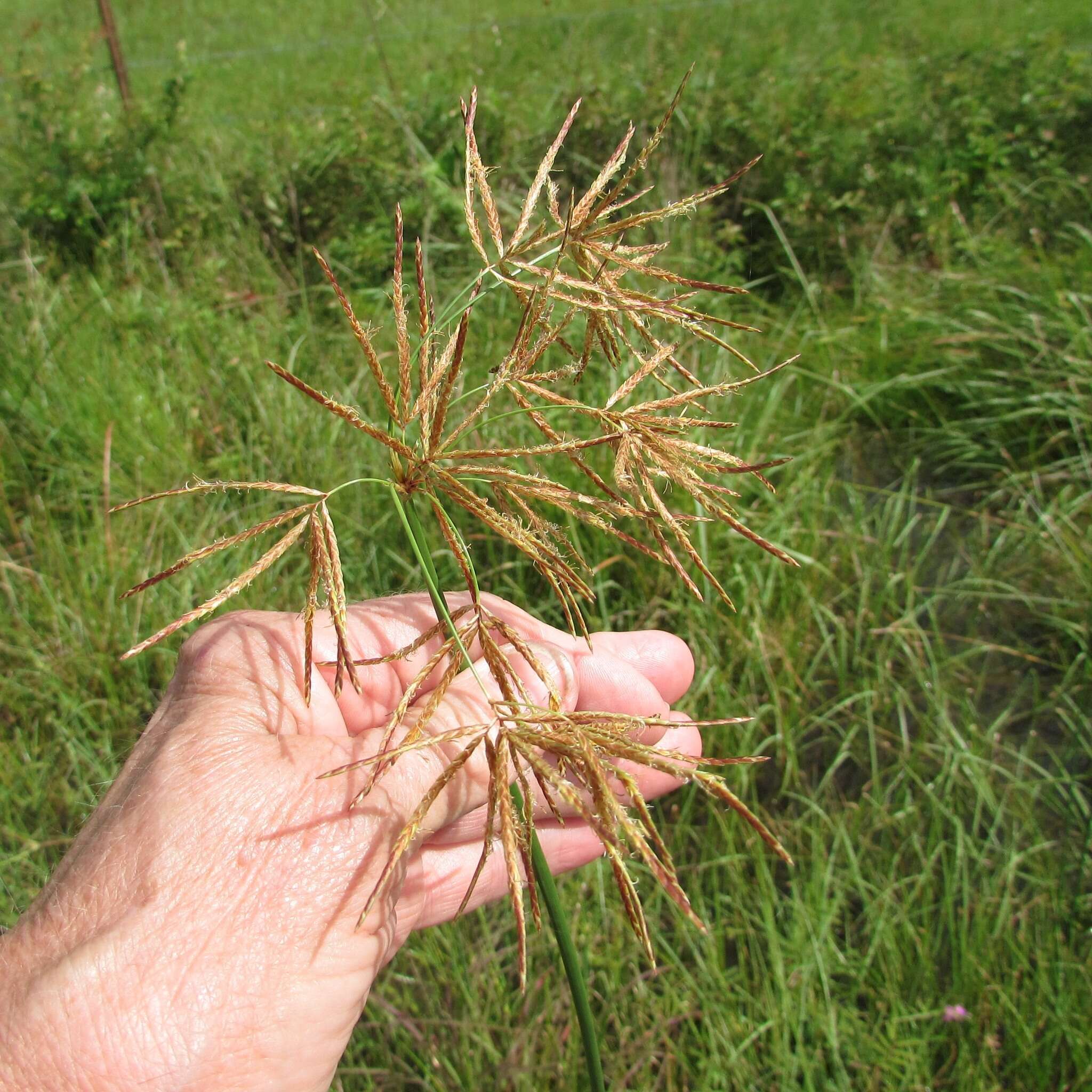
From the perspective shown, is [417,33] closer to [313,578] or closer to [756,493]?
[756,493]

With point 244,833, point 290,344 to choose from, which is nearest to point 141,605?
point 290,344

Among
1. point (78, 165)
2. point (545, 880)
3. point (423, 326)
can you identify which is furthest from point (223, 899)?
point (78, 165)

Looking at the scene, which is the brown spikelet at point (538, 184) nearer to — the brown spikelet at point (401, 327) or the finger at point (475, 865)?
the brown spikelet at point (401, 327)

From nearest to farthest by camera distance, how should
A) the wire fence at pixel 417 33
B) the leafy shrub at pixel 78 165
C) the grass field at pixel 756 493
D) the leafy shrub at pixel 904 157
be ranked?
1. the grass field at pixel 756 493
2. the leafy shrub at pixel 904 157
3. the leafy shrub at pixel 78 165
4. the wire fence at pixel 417 33

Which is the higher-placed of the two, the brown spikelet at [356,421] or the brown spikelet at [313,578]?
the brown spikelet at [356,421]


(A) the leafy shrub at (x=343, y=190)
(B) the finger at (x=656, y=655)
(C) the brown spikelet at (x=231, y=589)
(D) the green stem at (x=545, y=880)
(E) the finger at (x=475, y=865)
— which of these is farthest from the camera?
(A) the leafy shrub at (x=343, y=190)

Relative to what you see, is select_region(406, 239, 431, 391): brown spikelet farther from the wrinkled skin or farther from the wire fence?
the wire fence

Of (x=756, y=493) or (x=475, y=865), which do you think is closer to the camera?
(x=475, y=865)

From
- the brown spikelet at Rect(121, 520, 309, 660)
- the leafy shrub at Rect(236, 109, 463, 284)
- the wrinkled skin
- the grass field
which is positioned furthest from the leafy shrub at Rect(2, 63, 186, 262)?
the brown spikelet at Rect(121, 520, 309, 660)

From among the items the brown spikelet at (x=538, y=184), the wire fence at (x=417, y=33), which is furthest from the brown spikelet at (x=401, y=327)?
the wire fence at (x=417, y=33)
